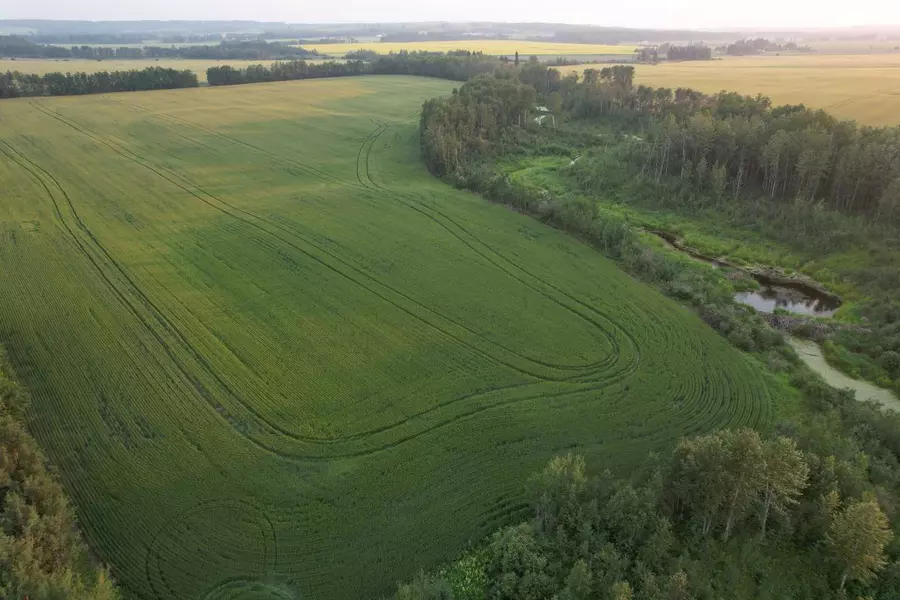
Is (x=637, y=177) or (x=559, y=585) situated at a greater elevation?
(x=637, y=177)

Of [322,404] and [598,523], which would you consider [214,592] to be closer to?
[322,404]

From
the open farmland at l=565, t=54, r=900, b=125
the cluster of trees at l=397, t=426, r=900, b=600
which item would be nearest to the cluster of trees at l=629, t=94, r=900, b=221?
the open farmland at l=565, t=54, r=900, b=125

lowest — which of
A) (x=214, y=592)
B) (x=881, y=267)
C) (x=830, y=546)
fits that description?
(x=214, y=592)

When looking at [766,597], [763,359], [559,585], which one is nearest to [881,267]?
[763,359]

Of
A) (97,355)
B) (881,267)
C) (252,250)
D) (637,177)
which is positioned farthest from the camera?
(637,177)

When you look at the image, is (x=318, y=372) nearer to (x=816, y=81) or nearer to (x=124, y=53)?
(x=816, y=81)

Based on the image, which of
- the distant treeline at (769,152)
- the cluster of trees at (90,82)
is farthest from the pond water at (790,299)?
the cluster of trees at (90,82)

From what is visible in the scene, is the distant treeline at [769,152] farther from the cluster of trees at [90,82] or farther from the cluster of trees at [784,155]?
the cluster of trees at [90,82]
